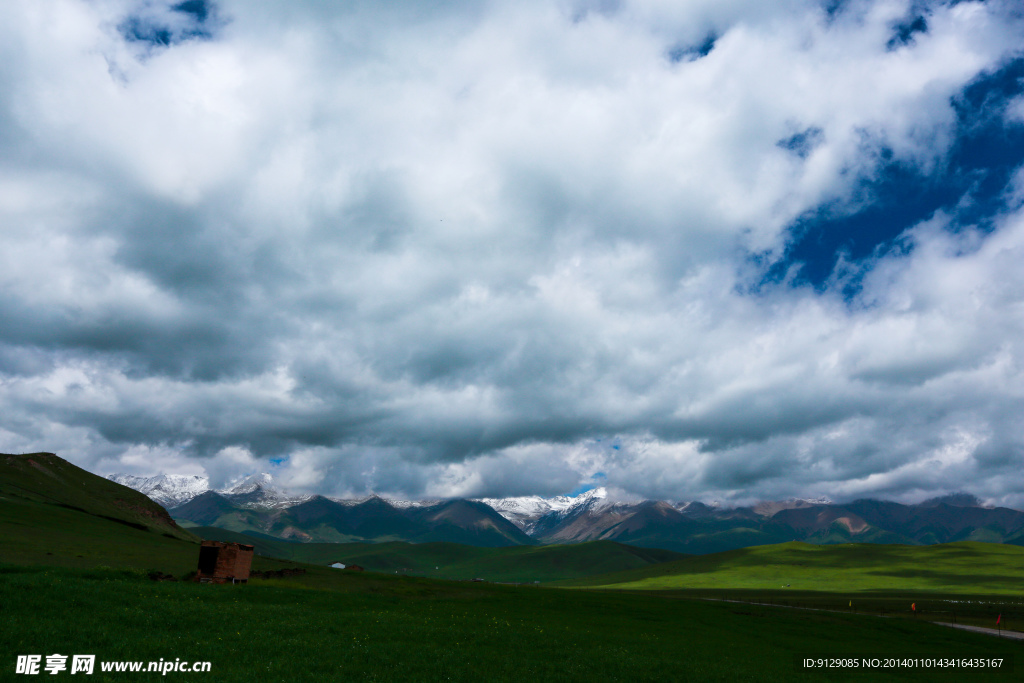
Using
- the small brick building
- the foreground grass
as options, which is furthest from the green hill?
the foreground grass

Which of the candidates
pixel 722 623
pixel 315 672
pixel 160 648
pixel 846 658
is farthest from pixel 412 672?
pixel 722 623

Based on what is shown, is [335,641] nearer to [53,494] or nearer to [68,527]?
[68,527]

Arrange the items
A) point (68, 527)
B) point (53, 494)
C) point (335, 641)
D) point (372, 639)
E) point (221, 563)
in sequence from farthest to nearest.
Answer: point (53, 494) → point (68, 527) → point (221, 563) → point (372, 639) → point (335, 641)

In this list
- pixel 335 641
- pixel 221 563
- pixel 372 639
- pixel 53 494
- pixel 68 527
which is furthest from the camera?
pixel 53 494

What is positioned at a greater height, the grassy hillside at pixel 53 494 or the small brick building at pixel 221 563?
the grassy hillside at pixel 53 494

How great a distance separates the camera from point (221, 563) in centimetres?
8588

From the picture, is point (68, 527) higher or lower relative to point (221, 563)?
higher

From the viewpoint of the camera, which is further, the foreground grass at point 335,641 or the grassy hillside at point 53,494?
the grassy hillside at point 53,494

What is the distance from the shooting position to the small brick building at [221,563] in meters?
84.7

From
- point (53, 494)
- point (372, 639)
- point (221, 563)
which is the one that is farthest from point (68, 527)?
point (372, 639)

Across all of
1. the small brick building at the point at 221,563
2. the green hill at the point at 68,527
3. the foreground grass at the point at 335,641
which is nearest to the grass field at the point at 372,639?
the foreground grass at the point at 335,641

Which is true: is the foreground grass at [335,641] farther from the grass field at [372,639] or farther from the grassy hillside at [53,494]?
the grassy hillside at [53,494]

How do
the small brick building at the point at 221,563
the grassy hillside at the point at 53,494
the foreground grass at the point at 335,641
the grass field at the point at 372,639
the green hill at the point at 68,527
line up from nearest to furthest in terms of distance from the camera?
1. the foreground grass at the point at 335,641
2. the grass field at the point at 372,639
3. the small brick building at the point at 221,563
4. the green hill at the point at 68,527
5. the grassy hillside at the point at 53,494

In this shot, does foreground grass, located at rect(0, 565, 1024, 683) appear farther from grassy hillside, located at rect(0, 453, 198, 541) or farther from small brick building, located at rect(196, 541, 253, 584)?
grassy hillside, located at rect(0, 453, 198, 541)
